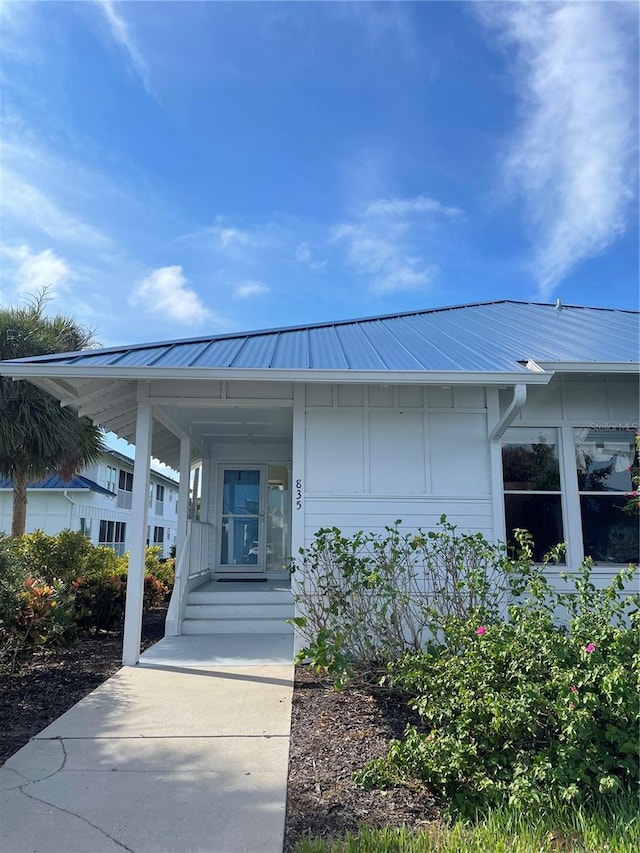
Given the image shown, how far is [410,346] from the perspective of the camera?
7805mm

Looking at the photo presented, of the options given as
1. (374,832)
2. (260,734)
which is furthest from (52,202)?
(374,832)

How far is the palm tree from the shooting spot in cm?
1183

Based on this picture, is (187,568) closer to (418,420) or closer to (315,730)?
(418,420)

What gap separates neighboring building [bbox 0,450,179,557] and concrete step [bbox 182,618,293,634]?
10.7 meters

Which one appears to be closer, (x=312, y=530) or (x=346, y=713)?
(x=346, y=713)

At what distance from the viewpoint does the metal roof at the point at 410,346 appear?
6445mm

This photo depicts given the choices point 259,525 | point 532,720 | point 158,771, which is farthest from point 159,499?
point 532,720

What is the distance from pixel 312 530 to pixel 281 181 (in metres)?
6.01

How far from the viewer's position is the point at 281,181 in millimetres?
9352

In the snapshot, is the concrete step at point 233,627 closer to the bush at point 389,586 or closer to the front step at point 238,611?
the front step at point 238,611

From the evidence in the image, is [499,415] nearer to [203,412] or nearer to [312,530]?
[312,530]

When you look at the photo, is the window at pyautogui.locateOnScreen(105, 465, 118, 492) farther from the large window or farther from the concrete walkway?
the large window

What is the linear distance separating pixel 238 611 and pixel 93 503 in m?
18.8

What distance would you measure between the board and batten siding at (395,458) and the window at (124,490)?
78.1 feet
